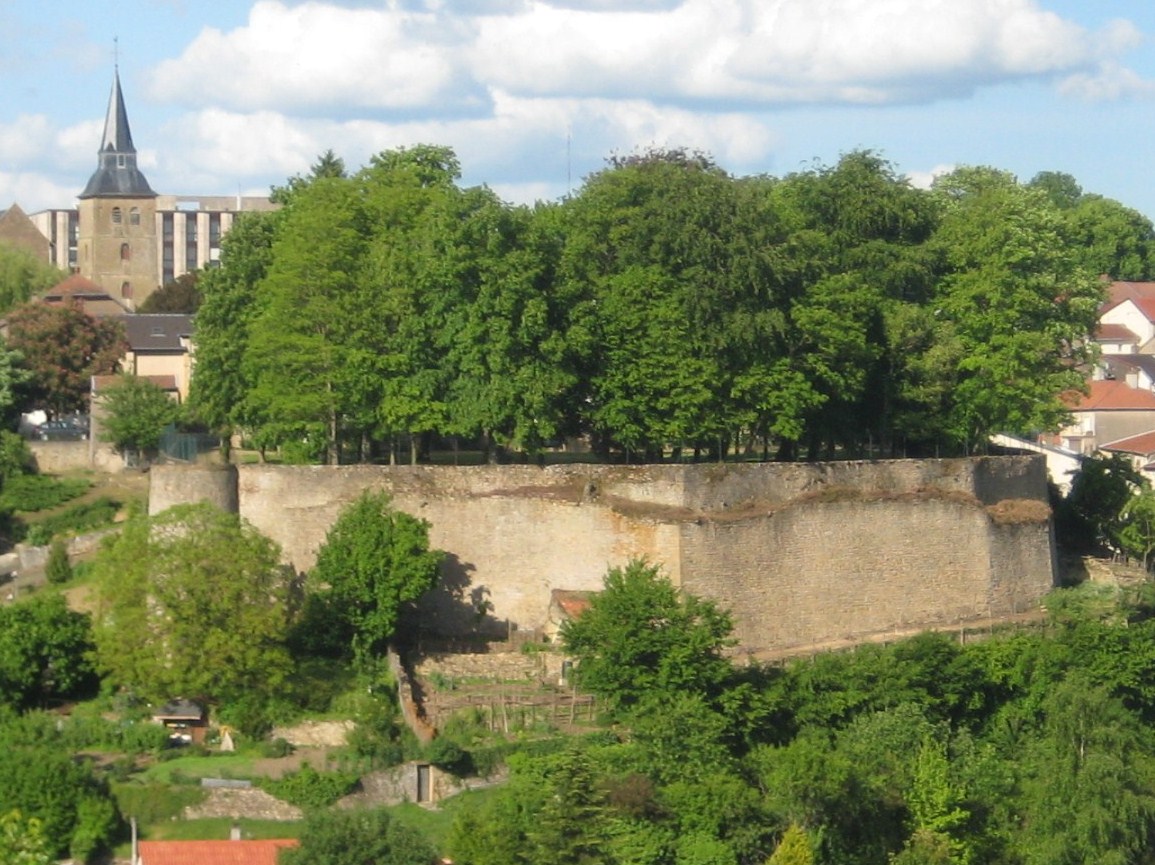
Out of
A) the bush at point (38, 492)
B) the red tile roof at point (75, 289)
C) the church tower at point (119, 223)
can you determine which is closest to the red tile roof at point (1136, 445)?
the bush at point (38, 492)

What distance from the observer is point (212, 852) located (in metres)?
32.0

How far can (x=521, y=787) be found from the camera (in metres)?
33.3

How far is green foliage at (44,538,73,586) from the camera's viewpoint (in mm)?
43250

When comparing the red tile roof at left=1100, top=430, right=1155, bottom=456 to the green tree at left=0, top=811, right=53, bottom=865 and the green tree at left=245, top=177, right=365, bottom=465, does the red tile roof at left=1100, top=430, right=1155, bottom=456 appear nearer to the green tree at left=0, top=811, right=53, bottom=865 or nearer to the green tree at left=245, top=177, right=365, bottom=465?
the green tree at left=245, top=177, right=365, bottom=465

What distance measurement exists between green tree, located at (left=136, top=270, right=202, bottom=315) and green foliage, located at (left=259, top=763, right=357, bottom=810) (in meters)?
34.5

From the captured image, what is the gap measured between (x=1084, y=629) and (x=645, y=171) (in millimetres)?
12350

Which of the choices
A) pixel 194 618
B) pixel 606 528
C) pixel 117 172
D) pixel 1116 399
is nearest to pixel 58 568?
pixel 194 618

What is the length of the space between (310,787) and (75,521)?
46.4 ft

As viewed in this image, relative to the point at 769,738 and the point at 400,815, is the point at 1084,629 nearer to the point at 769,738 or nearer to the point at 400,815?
the point at 769,738

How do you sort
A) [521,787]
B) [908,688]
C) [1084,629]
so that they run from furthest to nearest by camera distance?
[1084,629] < [908,688] < [521,787]

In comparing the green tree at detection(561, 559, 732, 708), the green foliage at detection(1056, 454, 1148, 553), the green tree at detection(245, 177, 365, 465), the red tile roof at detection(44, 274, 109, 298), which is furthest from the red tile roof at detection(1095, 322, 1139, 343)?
the green tree at detection(561, 559, 732, 708)

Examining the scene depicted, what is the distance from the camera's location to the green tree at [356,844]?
30781 millimetres

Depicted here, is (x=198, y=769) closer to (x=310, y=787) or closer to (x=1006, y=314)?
(x=310, y=787)

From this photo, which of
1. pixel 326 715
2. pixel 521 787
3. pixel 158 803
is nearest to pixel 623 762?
pixel 521 787
